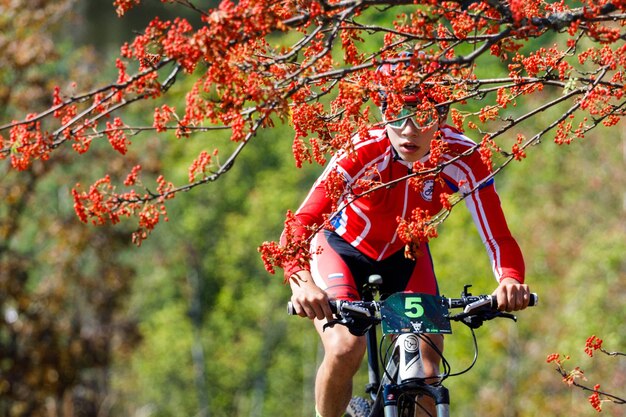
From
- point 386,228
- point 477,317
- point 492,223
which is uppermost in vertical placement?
point 386,228

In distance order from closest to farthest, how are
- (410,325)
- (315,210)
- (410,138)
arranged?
1. (410,325)
2. (315,210)
3. (410,138)

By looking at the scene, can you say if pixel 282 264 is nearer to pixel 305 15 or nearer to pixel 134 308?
pixel 305 15

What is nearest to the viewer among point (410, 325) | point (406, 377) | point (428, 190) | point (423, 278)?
point (410, 325)

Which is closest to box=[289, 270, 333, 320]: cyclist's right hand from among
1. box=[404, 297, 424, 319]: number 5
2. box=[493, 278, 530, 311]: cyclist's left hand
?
box=[404, 297, 424, 319]: number 5

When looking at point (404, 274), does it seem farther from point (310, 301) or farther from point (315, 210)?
Answer: point (310, 301)

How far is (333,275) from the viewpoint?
666 centimetres

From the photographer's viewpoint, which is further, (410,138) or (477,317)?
(410,138)

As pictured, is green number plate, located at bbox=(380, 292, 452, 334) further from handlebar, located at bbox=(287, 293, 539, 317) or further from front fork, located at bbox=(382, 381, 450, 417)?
front fork, located at bbox=(382, 381, 450, 417)

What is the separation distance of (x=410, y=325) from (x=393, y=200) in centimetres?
122

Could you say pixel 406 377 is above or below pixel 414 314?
below

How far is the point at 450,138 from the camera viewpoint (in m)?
6.38

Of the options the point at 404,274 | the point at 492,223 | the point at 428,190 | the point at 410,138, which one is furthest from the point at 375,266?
the point at 410,138

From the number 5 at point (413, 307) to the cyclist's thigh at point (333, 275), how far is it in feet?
2.57

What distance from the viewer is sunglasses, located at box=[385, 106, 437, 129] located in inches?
216
